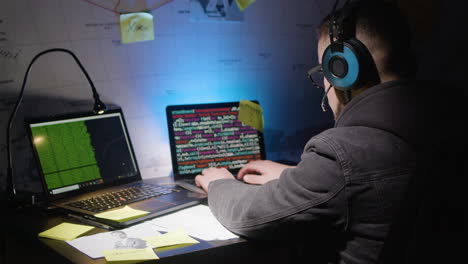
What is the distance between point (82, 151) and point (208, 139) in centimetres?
47

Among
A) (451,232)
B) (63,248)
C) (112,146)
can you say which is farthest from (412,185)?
(112,146)

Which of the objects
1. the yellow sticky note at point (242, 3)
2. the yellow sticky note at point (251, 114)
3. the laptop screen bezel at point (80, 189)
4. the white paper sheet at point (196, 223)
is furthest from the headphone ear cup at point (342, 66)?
the laptop screen bezel at point (80, 189)

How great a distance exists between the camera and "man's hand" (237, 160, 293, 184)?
1.31 m

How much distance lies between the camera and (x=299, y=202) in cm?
88

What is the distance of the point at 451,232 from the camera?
64 cm

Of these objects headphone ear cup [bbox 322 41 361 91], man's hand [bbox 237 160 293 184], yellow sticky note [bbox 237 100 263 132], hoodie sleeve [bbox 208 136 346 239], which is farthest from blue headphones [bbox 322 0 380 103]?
yellow sticky note [bbox 237 100 263 132]

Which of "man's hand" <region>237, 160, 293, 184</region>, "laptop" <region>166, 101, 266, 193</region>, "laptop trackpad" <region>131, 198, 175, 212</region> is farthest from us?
"laptop" <region>166, 101, 266, 193</region>

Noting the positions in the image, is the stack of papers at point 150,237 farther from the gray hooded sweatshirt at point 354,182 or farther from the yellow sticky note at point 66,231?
the gray hooded sweatshirt at point 354,182

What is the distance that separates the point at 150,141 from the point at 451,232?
1.22 meters

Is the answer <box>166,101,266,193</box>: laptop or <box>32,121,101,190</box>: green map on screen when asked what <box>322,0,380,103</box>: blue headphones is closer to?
<box>166,101,266,193</box>: laptop

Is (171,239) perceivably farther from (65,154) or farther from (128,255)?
(65,154)

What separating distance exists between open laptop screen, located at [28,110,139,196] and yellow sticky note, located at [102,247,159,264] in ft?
1.79

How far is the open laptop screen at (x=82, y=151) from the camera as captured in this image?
4.42 feet

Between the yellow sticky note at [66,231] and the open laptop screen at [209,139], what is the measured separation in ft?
1.70
